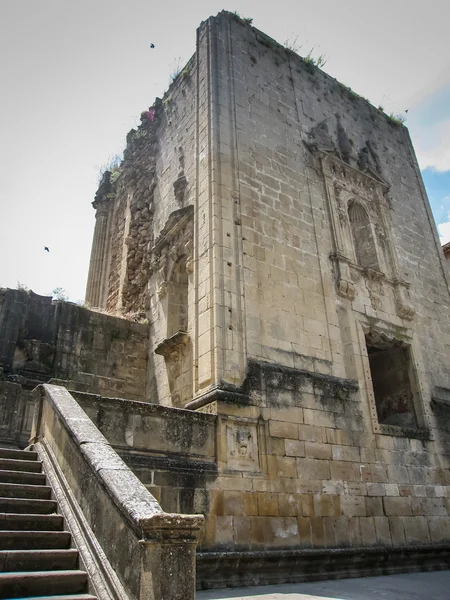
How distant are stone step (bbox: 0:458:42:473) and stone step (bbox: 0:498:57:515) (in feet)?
2.46

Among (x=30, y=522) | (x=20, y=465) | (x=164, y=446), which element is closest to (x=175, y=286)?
(x=164, y=446)

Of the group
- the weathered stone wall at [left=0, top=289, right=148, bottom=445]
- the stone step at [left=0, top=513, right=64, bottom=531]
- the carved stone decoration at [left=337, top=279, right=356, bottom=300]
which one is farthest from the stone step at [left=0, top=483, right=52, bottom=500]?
the carved stone decoration at [left=337, top=279, right=356, bottom=300]

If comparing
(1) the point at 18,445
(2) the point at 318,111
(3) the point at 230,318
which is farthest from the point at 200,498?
(2) the point at 318,111

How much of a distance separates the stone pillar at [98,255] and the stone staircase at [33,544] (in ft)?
31.2

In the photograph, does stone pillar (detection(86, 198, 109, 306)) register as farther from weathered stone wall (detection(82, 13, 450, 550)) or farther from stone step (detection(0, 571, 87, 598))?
stone step (detection(0, 571, 87, 598))

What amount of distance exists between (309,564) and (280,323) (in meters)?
3.68

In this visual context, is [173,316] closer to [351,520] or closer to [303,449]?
[303,449]

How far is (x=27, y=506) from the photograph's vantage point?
4633mm

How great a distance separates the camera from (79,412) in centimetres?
532

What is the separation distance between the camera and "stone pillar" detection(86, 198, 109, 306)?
47.8 feet

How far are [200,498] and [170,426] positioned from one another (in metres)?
0.98

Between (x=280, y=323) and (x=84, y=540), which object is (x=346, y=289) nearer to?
(x=280, y=323)

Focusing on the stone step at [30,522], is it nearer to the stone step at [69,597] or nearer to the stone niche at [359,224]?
the stone step at [69,597]

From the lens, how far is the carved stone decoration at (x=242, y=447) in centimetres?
695
